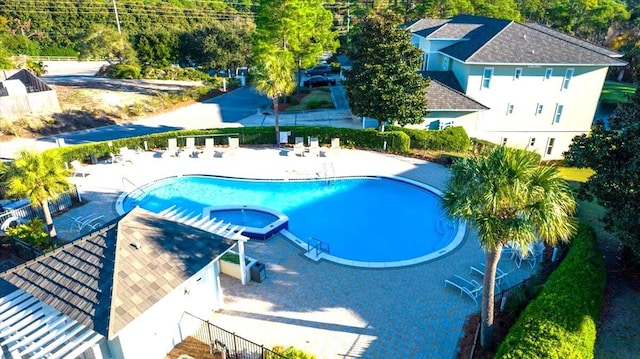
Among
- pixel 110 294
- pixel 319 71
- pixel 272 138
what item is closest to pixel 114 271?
pixel 110 294

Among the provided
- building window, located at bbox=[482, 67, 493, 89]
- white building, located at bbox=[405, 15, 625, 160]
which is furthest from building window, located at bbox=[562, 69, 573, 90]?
building window, located at bbox=[482, 67, 493, 89]

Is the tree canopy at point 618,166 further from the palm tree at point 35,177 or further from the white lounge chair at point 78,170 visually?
the white lounge chair at point 78,170

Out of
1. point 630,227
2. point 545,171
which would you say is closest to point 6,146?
point 545,171

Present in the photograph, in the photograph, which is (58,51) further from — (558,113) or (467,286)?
(467,286)

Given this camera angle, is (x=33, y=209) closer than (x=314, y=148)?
Yes

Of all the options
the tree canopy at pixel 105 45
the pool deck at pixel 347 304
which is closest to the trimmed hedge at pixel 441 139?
the pool deck at pixel 347 304

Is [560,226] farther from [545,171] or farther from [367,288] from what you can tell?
[367,288]

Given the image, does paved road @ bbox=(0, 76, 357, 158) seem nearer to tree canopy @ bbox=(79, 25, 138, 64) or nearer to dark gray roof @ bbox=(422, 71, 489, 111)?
tree canopy @ bbox=(79, 25, 138, 64)
